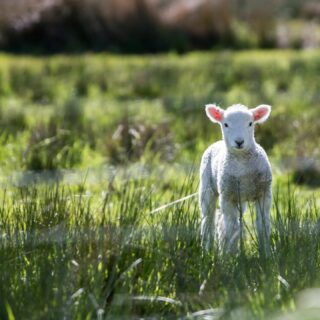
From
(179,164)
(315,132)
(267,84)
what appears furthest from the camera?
(267,84)

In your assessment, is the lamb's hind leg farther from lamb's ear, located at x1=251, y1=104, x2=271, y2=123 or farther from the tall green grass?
lamb's ear, located at x1=251, y1=104, x2=271, y2=123

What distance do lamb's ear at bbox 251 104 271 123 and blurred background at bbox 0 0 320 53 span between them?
14170mm

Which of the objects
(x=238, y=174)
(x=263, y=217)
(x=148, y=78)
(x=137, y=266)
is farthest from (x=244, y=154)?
(x=148, y=78)

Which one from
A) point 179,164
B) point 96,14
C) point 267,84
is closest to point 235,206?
point 179,164

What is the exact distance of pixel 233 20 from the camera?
23.9m

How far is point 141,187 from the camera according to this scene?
24.7 feet

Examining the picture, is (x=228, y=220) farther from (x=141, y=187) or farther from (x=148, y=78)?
(x=148, y=78)

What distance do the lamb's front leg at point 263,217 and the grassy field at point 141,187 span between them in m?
0.07

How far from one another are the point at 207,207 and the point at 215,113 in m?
0.57

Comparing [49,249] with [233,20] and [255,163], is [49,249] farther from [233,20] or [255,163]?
[233,20]

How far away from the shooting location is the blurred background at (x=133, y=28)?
71.9 ft

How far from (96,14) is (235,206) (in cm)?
1589

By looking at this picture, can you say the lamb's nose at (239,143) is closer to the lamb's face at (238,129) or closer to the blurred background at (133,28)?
the lamb's face at (238,129)

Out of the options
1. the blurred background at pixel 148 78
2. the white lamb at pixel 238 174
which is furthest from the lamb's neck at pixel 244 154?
the blurred background at pixel 148 78
